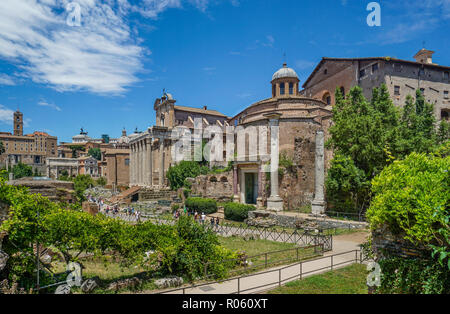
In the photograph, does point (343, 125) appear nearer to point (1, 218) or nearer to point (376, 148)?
point (376, 148)

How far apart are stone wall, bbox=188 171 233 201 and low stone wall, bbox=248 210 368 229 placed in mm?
9621

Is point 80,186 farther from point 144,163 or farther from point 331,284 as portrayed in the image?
point 331,284

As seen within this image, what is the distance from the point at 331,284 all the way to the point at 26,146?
11759 cm

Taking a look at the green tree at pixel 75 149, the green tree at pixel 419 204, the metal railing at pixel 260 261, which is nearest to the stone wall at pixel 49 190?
the metal railing at pixel 260 261

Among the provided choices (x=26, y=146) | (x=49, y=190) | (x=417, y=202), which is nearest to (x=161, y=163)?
(x=49, y=190)

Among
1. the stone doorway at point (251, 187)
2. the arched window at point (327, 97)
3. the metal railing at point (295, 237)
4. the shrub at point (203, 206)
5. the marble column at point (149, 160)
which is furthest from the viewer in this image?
the marble column at point (149, 160)

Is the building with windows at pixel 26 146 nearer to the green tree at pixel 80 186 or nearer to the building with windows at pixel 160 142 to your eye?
the green tree at pixel 80 186

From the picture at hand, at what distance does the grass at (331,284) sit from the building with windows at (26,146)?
102439 millimetres

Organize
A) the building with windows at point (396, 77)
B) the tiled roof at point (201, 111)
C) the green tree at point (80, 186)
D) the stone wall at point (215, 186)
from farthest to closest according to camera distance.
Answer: the tiled roof at point (201, 111)
the stone wall at point (215, 186)
the building with windows at point (396, 77)
the green tree at point (80, 186)

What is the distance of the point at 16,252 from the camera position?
27.1 feet

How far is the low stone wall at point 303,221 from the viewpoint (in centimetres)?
2036

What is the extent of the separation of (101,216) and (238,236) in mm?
10812
